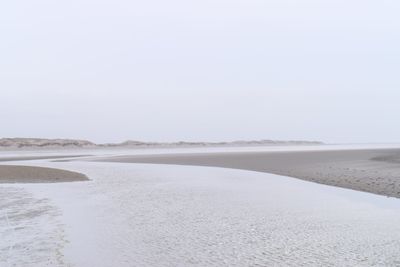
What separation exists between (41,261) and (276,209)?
8923mm

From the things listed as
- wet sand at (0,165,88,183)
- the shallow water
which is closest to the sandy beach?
the shallow water

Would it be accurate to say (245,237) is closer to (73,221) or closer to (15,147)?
(73,221)

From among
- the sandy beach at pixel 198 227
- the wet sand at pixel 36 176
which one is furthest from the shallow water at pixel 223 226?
the wet sand at pixel 36 176

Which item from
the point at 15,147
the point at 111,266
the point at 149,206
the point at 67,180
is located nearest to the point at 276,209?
the point at 149,206

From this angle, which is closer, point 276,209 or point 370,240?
point 370,240

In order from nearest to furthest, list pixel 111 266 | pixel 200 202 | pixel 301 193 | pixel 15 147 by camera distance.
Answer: pixel 111 266
pixel 200 202
pixel 301 193
pixel 15 147

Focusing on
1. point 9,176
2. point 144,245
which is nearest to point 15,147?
point 9,176

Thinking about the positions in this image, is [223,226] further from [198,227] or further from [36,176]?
[36,176]

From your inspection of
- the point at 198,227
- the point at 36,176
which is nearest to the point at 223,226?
the point at 198,227

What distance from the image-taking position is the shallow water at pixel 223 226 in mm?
10062

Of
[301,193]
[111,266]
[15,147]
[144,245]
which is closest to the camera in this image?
[111,266]

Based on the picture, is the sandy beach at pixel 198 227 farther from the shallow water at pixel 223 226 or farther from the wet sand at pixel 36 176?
the wet sand at pixel 36 176

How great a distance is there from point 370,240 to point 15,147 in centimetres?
10031

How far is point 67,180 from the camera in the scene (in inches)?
1084
